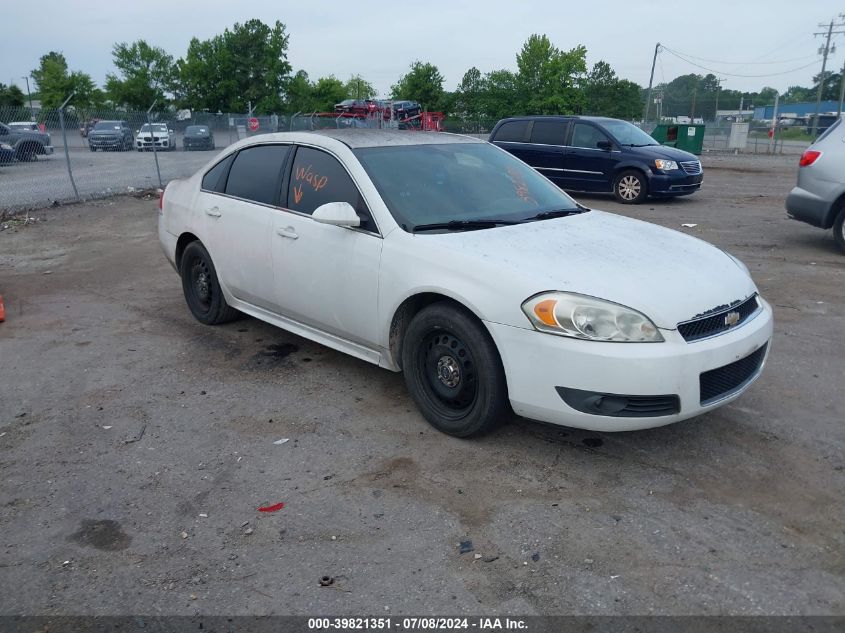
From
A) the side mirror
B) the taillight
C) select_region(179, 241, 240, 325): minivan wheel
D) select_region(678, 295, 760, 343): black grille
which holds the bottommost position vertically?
select_region(179, 241, 240, 325): minivan wheel

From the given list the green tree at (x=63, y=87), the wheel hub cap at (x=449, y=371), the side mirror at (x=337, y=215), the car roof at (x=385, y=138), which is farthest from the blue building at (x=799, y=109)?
the wheel hub cap at (x=449, y=371)

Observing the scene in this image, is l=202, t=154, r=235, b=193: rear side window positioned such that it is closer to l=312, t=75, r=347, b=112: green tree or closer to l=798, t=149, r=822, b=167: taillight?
l=798, t=149, r=822, b=167: taillight

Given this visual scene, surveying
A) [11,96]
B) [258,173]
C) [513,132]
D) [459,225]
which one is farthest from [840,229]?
[11,96]

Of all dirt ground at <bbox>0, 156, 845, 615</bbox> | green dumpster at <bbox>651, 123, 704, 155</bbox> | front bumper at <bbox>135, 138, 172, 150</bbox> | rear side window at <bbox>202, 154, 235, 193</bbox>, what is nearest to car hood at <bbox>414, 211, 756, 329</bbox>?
dirt ground at <bbox>0, 156, 845, 615</bbox>

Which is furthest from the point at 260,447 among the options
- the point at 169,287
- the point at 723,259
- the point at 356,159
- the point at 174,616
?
the point at 169,287

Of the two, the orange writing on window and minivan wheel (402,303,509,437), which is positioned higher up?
the orange writing on window

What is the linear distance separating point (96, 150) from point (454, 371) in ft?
70.2

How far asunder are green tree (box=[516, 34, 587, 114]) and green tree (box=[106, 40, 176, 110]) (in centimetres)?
3376

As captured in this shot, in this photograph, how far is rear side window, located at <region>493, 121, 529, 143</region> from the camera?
48.5ft

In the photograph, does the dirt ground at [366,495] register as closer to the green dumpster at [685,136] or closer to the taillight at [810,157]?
the taillight at [810,157]

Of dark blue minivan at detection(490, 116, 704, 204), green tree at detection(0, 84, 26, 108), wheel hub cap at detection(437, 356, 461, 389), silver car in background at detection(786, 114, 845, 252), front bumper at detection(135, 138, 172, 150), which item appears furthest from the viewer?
green tree at detection(0, 84, 26, 108)

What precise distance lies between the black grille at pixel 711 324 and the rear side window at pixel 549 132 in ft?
36.2

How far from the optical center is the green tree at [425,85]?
59.0m

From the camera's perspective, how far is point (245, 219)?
5215 millimetres
